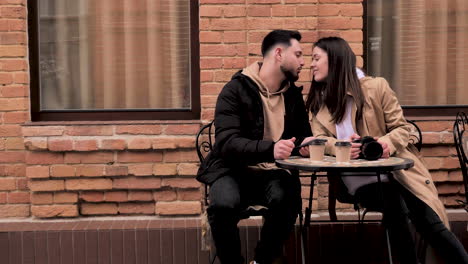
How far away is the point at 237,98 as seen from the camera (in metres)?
4.35

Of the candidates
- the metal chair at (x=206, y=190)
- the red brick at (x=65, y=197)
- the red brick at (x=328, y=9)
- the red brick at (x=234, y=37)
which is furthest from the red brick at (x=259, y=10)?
the red brick at (x=65, y=197)

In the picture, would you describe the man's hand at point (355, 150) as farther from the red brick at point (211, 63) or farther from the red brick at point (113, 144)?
the red brick at point (113, 144)

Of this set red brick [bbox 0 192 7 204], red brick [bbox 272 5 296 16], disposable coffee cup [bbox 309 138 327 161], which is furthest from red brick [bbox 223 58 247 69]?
red brick [bbox 0 192 7 204]

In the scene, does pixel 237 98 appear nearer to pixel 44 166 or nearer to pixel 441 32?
pixel 44 166

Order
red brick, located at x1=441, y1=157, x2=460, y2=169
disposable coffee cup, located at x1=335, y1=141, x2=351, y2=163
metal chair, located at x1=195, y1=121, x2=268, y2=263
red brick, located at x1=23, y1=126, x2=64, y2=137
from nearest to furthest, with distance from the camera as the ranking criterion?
disposable coffee cup, located at x1=335, y1=141, x2=351, y2=163 < metal chair, located at x1=195, y1=121, x2=268, y2=263 < red brick, located at x1=23, y1=126, x2=64, y2=137 < red brick, located at x1=441, y1=157, x2=460, y2=169

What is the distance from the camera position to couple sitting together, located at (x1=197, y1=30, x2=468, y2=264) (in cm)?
415

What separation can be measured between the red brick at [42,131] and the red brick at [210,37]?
1262mm

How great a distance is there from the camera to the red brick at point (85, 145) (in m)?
5.24

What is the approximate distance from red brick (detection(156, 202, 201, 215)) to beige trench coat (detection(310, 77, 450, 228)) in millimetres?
1268

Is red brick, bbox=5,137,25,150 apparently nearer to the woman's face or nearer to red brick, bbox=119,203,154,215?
red brick, bbox=119,203,154,215

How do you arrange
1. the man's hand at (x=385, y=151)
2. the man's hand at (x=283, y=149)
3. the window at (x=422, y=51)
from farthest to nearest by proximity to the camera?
the window at (x=422, y=51) → the man's hand at (x=385, y=151) → the man's hand at (x=283, y=149)

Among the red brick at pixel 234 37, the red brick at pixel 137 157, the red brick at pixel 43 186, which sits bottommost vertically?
the red brick at pixel 43 186

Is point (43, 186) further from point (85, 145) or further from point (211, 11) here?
point (211, 11)

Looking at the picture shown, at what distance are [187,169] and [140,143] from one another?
1.33 ft
